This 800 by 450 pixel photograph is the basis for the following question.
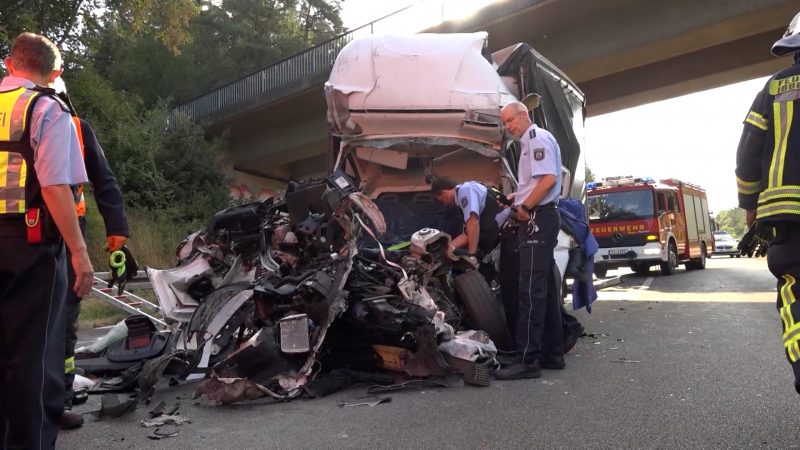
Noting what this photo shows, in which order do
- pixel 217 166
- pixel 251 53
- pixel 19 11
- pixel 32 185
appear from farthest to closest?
pixel 251 53, pixel 217 166, pixel 19 11, pixel 32 185

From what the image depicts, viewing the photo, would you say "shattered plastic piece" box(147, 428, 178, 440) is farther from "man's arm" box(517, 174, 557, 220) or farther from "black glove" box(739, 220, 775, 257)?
"black glove" box(739, 220, 775, 257)

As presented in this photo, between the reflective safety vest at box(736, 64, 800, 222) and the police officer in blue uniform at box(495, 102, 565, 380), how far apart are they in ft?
5.39

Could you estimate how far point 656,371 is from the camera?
411 centimetres

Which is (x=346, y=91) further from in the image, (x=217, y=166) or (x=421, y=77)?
(x=217, y=166)

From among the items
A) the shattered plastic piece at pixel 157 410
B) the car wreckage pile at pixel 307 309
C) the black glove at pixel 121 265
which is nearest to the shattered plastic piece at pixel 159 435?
the shattered plastic piece at pixel 157 410

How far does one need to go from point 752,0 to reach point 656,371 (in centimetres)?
1039

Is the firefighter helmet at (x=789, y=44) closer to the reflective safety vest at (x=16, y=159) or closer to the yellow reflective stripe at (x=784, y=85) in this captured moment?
the yellow reflective stripe at (x=784, y=85)

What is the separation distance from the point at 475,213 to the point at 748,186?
237 cm

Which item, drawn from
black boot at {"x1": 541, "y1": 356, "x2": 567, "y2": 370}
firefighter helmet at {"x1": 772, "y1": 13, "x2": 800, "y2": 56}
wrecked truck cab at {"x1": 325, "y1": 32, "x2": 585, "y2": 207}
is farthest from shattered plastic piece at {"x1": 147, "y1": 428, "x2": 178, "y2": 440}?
firefighter helmet at {"x1": 772, "y1": 13, "x2": 800, "y2": 56}

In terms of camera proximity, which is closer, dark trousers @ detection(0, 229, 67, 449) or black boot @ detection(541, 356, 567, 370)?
dark trousers @ detection(0, 229, 67, 449)

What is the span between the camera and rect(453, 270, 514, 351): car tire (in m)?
4.49

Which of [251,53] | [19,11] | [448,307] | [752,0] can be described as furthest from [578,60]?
[251,53]

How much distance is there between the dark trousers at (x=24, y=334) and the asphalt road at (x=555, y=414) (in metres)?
0.72

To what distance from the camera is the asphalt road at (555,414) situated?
277cm
